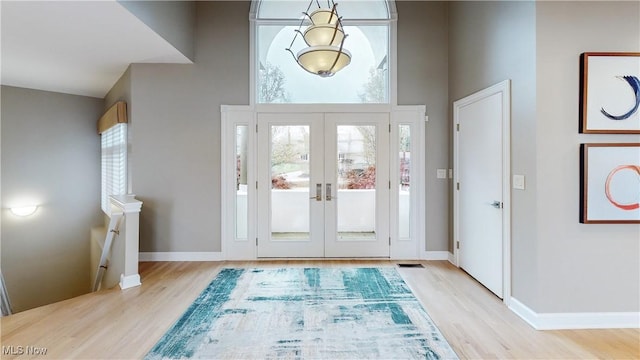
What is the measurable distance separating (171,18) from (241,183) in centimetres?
212

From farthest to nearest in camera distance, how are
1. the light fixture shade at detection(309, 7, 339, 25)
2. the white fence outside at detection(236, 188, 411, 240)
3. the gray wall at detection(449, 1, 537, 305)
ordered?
the white fence outside at detection(236, 188, 411, 240), the gray wall at detection(449, 1, 537, 305), the light fixture shade at detection(309, 7, 339, 25)

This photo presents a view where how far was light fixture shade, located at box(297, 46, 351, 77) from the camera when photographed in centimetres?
222

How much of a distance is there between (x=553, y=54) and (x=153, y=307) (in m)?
4.08

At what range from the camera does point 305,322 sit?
2.57m

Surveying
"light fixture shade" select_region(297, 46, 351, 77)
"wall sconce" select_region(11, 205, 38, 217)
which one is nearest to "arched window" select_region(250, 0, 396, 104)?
"light fixture shade" select_region(297, 46, 351, 77)

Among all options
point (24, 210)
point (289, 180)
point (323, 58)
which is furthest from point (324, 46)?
point (24, 210)

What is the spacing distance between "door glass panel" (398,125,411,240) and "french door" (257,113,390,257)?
20cm

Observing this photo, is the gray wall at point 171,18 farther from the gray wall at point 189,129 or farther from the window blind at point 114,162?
the window blind at point 114,162

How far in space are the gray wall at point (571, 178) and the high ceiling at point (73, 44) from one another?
3.66m

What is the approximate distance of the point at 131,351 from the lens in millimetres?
2182

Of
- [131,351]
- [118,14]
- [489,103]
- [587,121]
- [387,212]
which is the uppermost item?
[118,14]

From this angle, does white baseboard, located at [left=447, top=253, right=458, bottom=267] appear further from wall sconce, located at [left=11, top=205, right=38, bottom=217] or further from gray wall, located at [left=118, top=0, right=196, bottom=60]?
wall sconce, located at [left=11, top=205, right=38, bottom=217]

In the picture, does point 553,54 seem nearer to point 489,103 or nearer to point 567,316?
point 489,103

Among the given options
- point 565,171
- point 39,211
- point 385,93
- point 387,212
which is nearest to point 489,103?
point 565,171
